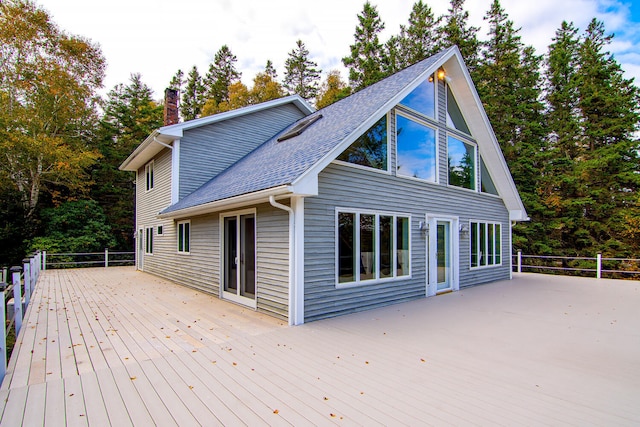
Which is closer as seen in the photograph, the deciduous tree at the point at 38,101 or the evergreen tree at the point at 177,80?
the deciduous tree at the point at 38,101

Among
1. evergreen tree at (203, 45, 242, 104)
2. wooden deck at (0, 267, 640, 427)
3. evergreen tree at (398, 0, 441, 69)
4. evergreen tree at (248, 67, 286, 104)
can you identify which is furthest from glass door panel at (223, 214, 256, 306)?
evergreen tree at (203, 45, 242, 104)

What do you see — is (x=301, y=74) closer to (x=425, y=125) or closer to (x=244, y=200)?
(x=425, y=125)

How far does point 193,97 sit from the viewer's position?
2641 centimetres

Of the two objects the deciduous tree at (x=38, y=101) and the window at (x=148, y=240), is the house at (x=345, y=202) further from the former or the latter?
the deciduous tree at (x=38, y=101)

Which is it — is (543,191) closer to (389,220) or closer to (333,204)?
(389,220)

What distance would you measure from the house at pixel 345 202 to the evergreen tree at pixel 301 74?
533 inches

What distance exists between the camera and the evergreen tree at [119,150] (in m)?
18.8

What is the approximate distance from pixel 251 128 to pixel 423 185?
661 cm

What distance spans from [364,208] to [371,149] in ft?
4.11

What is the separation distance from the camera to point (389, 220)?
6.86 m

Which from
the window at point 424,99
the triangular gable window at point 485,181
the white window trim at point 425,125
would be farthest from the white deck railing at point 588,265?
the window at point 424,99

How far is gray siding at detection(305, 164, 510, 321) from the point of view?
5473 millimetres

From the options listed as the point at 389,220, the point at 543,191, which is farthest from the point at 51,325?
the point at 543,191

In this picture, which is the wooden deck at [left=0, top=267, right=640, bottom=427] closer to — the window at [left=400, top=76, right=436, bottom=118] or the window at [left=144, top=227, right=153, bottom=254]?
the window at [left=400, top=76, right=436, bottom=118]
